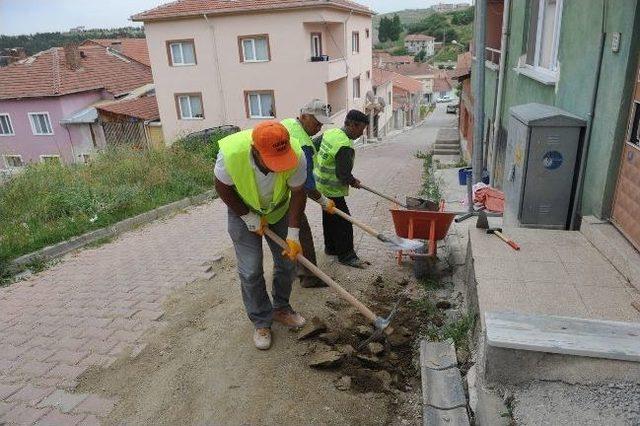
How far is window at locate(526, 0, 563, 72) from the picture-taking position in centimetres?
571

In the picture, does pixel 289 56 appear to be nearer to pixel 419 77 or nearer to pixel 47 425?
pixel 47 425

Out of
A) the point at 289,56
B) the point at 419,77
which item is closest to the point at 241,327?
the point at 289,56

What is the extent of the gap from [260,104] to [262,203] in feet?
63.6

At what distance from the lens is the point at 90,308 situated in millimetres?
4488

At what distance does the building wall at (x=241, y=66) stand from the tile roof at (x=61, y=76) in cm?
485

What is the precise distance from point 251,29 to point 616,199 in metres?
19.7

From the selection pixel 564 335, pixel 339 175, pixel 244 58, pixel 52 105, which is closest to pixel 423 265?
pixel 339 175

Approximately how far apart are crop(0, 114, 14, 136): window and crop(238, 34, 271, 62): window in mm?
13854

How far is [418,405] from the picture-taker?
2.88 m

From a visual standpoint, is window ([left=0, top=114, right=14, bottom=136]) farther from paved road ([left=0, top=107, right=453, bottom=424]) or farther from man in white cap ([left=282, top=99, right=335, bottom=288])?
man in white cap ([left=282, top=99, right=335, bottom=288])

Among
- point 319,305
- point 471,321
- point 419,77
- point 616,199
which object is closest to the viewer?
point 471,321

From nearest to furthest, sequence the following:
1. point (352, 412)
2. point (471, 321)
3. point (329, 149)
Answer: point (352, 412), point (471, 321), point (329, 149)

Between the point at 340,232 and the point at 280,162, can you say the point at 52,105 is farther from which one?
the point at 280,162

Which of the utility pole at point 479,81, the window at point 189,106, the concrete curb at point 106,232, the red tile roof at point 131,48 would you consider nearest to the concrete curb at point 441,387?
the utility pole at point 479,81
